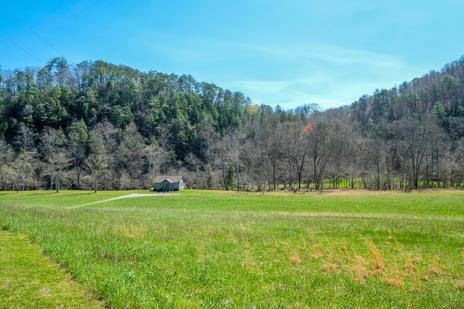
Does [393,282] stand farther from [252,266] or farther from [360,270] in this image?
[252,266]

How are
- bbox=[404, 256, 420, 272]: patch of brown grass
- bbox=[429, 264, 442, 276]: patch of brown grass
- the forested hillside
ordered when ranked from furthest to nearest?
the forested hillside, bbox=[404, 256, 420, 272]: patch of brown grass, bbox=[429, 264, 442, 276]: patch of brown grass

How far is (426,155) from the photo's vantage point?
71.6m

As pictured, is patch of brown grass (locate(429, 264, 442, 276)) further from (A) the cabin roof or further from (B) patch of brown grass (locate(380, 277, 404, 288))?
(A) the cabin roof

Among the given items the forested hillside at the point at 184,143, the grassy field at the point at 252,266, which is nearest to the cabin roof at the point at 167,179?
the forested hillside at the point at 184,143

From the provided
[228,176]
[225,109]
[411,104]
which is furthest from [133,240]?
[411,104]

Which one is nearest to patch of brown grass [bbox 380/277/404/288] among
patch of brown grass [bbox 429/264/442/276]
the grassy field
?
the grassy field

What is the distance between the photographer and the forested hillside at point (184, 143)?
71.5m

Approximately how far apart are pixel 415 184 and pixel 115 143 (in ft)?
255

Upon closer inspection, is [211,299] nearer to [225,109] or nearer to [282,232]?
[282,232]

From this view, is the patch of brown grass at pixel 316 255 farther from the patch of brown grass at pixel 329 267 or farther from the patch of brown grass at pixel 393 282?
the patch of brown grass at pixel 393 282

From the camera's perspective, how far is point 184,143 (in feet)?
336

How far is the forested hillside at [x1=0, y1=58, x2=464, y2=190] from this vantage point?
71.5 m

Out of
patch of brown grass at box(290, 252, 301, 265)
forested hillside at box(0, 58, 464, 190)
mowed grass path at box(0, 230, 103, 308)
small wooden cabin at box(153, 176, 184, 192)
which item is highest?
forested hillside at box(0, 58, 464, 190)

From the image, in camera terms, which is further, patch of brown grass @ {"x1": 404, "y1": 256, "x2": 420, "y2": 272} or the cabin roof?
the cabin roof
